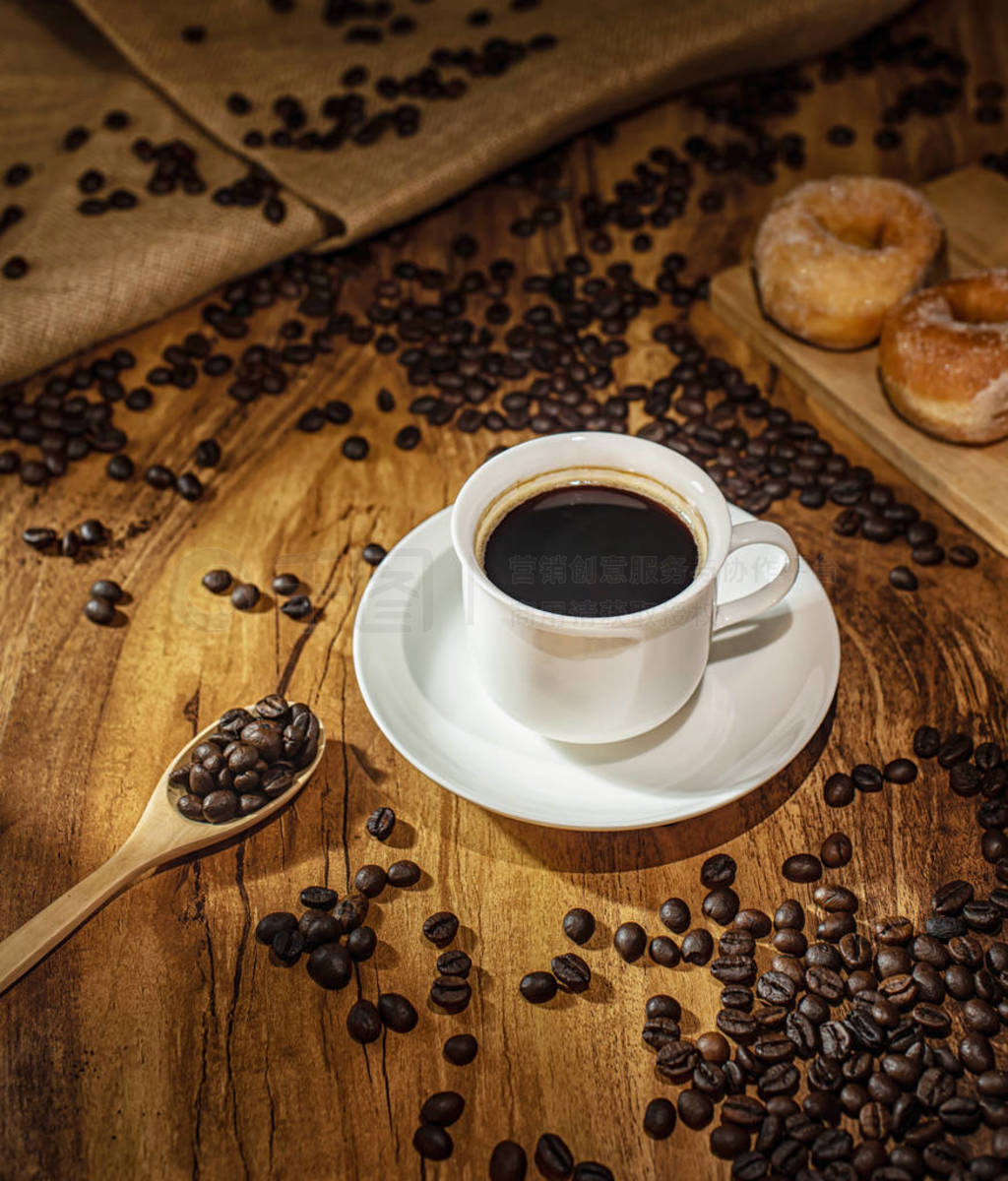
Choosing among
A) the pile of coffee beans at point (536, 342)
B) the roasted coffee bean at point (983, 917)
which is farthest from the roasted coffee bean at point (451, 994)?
the pile of coffee beans at point (536, 342)

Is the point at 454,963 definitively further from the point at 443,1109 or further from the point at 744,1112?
the point at 744,1112

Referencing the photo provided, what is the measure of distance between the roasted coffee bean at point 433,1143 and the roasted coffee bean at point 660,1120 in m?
0.24

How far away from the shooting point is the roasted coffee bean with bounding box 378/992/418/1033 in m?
1.39

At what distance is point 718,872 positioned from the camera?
1.52 metres

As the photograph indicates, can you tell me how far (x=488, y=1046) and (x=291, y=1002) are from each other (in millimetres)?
264

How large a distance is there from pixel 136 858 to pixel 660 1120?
0.75 m

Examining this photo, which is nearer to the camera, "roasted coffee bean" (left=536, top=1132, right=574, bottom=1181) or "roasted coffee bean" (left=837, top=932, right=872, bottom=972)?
"roasted coffee bean" (left=536, top=1132, right=574, bottom=1181)

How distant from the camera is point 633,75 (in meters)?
2.71

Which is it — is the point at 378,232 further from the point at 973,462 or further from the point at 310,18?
the point at 973,462

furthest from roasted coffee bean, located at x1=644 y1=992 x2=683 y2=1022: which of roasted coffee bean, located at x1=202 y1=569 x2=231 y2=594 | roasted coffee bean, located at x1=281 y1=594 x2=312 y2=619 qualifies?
roasted coffee bean, located at x1=202 y1=569 x2=231 y2=594

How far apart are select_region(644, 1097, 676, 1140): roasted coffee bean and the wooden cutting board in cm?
118

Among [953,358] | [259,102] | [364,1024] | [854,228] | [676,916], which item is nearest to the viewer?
[364,1024]

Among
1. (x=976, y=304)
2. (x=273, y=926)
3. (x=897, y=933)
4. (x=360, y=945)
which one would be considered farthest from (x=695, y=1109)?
(x=976, y=304)

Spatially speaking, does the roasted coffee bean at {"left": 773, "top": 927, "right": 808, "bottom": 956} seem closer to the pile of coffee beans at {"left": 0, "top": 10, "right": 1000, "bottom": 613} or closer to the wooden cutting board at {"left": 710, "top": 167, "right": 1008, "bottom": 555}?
the pile of coffee beans at {"left": 0, "top": 10, "right": 1000, "bottom": 613}
